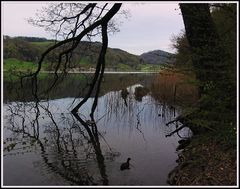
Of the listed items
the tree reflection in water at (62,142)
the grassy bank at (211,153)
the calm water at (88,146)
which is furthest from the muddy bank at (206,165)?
the tree reflection in water at (62,142)

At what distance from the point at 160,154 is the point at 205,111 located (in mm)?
2805

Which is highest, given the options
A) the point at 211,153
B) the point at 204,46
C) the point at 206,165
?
the point at 204,46

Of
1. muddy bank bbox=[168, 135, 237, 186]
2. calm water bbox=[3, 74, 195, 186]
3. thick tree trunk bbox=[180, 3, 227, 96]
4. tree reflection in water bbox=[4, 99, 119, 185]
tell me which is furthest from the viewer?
tree reflection in water bbox=[4, 99, 119, 185]

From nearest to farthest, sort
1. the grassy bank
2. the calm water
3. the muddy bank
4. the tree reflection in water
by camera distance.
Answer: the muddy bank, the grassy bank, the calm water, the tree reflection in water

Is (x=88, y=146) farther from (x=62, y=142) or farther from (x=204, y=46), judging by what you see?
(x=204, y=46)

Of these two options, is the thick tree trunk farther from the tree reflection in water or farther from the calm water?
the tree reflection in water

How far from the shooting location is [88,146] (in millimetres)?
10680

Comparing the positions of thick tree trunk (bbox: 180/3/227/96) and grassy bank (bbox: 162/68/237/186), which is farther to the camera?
thick tree trunk (bbox: 180/3/227/96)

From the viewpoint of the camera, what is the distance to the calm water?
8.01 m

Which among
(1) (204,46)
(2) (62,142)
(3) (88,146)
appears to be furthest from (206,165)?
(2) (62,142)

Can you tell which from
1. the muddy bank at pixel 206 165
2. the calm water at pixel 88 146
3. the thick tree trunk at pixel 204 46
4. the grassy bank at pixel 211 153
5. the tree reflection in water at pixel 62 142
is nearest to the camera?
the muddy bank at pixel 206 165

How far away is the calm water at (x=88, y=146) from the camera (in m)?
8.01

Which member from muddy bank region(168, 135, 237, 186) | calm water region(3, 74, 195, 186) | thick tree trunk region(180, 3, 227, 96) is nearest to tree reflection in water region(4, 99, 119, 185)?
calm water region(3, 74, 195, 186)

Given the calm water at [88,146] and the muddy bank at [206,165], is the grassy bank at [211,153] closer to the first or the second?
the muddy bank at [206,165]
